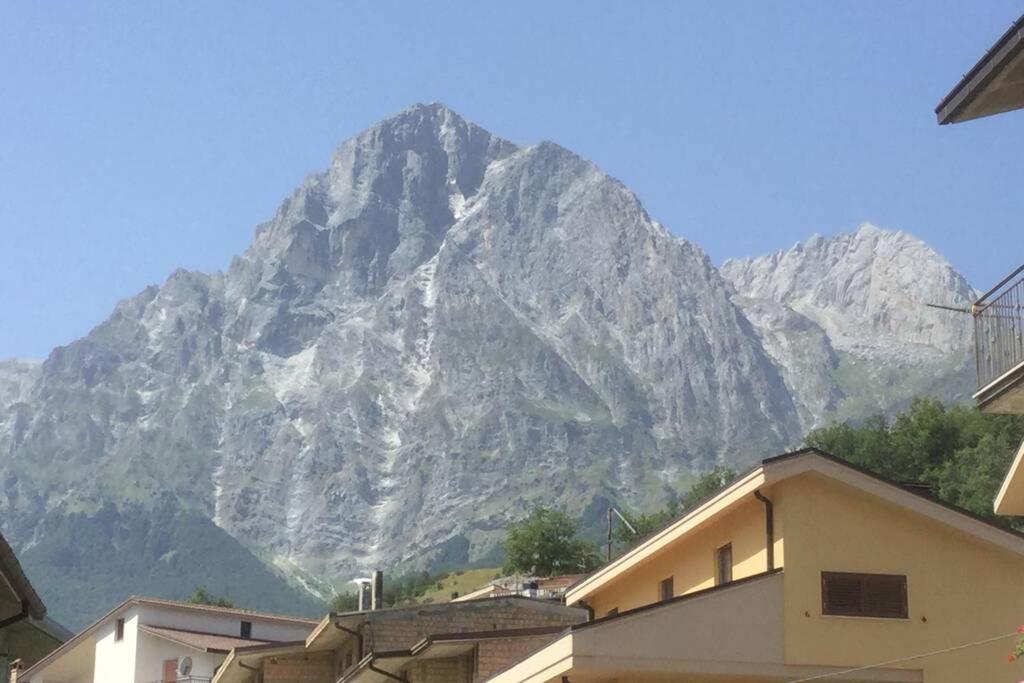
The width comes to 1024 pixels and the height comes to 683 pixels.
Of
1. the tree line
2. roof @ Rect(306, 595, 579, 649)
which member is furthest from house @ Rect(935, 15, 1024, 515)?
the tree line

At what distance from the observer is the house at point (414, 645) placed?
111ft

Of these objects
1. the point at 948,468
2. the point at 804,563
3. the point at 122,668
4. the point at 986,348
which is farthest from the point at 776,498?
the point at 948,468

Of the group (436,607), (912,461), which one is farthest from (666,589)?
(912,461)

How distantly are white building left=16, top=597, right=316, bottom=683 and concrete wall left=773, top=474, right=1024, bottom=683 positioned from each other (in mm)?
36344

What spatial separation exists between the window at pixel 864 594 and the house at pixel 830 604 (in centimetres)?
1

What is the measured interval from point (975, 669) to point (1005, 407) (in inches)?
233

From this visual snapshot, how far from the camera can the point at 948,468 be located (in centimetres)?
11044

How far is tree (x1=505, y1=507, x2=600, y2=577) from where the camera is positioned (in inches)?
5502

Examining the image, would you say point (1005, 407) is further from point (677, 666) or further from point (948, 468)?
A: point (948, 468)

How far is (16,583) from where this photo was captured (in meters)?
15.7

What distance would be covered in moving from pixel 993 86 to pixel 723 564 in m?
9.24

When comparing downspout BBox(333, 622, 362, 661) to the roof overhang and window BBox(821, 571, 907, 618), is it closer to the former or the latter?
the roof overhang

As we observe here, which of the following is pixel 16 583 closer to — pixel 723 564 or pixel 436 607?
pixel 723 564

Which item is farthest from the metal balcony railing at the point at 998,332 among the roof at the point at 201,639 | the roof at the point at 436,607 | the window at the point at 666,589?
the roof at the point at 201,639
